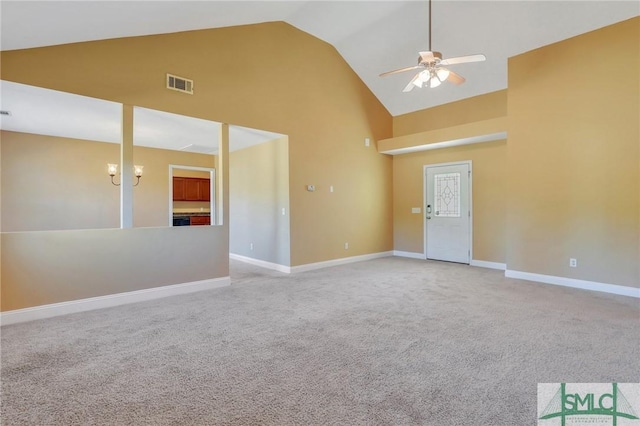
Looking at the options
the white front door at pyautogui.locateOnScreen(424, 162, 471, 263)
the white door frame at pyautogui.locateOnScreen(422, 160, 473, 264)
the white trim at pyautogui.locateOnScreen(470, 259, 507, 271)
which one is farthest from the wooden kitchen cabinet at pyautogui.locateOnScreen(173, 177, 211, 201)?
the white trim at pyautogui.locateOnScreen(470, 259, 507, 271)

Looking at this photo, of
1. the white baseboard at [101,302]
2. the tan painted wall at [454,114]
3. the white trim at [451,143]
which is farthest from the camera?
the tan painted wall at [454,114]

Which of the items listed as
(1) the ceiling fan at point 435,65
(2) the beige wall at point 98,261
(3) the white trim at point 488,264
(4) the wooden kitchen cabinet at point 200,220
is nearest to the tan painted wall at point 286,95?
(2) the beige wall at point 98,261

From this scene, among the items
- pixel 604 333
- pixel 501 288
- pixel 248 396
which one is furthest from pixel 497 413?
pixel 501 288

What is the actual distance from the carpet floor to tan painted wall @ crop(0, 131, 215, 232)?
11.2ft

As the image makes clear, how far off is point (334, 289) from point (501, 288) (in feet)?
8.17

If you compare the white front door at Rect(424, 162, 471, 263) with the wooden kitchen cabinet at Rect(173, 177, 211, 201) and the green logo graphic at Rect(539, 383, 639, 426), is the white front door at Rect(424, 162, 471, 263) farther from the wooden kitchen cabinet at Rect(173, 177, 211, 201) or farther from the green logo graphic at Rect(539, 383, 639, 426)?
the wooden kitchen cabinet at Rect(173, 177, 211, 201)

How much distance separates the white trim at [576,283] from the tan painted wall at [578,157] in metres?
0.07

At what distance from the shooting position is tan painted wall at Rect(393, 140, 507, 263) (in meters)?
5.97

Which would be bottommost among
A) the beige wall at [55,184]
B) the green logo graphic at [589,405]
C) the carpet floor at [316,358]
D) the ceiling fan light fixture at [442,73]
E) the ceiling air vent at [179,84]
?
the green logo graphic at [589,405]

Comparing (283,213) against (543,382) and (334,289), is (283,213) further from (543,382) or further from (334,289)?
(543,382)

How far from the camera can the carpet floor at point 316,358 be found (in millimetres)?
1827

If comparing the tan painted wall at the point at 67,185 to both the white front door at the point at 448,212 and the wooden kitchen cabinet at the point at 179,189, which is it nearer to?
the wooden kitchen cabinet at the point at 179,189

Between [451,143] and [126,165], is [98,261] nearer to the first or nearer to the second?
[126,165]

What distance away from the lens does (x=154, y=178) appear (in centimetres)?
696
